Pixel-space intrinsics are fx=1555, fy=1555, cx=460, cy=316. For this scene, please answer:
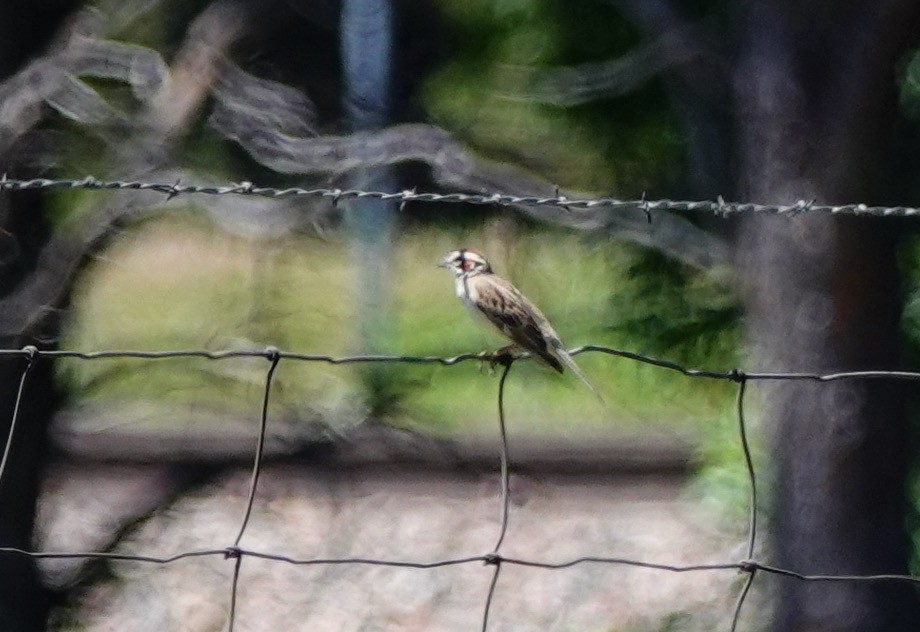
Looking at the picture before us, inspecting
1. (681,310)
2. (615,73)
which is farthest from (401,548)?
(615,73)

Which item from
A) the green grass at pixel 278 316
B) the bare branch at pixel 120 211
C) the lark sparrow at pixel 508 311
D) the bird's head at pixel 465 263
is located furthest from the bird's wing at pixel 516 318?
the green grass at pixel 278 316

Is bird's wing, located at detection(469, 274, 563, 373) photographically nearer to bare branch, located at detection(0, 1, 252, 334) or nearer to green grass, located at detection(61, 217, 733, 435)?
bare branch, located at detection(0, 1, 252, 334)

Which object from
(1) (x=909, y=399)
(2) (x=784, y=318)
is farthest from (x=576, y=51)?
(1) (x=909, y=399)

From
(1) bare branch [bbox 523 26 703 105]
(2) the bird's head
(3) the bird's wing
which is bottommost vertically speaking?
(3) the bird's wing

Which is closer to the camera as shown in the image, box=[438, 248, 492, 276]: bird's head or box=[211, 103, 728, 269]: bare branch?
box=[438, 248, 492, 276]: bird's head

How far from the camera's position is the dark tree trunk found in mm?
7375

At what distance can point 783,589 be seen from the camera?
7.70m

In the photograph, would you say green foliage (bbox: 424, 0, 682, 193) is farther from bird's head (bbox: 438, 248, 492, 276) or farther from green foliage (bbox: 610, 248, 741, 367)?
bird's head (bbox: 438, 248, 492, 276)

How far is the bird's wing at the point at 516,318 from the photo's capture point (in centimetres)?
534

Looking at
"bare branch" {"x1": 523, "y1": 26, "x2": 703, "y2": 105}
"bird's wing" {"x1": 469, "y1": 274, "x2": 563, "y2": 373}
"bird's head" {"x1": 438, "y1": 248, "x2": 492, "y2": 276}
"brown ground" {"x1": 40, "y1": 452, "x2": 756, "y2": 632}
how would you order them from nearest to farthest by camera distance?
"bird's wing" {"x1": 469, "y1": 274, "x2": 563, "y2": 373}, "bird's head" {"x1": 438, "y1": 248, "x2": 492, "y2": 276}, "bare branch" {"x1": 523, "y1": 26, "x2": 703, "y2": 105}, "brown ground" {"x1": 40, "y1": 452, "x2": 756, "y2": 632}

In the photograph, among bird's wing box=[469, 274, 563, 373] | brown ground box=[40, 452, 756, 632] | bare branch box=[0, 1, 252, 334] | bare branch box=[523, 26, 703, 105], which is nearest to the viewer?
bird's wing box=[469, 274, 563, 373]

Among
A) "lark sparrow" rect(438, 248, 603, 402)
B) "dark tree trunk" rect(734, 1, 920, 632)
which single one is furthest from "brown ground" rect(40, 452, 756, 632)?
"lark sparrow" rect(438, 248, 603, 402)

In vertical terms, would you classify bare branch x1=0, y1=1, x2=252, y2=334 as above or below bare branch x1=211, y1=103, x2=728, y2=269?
below

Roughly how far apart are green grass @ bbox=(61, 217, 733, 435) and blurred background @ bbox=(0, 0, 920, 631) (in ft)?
0.08
